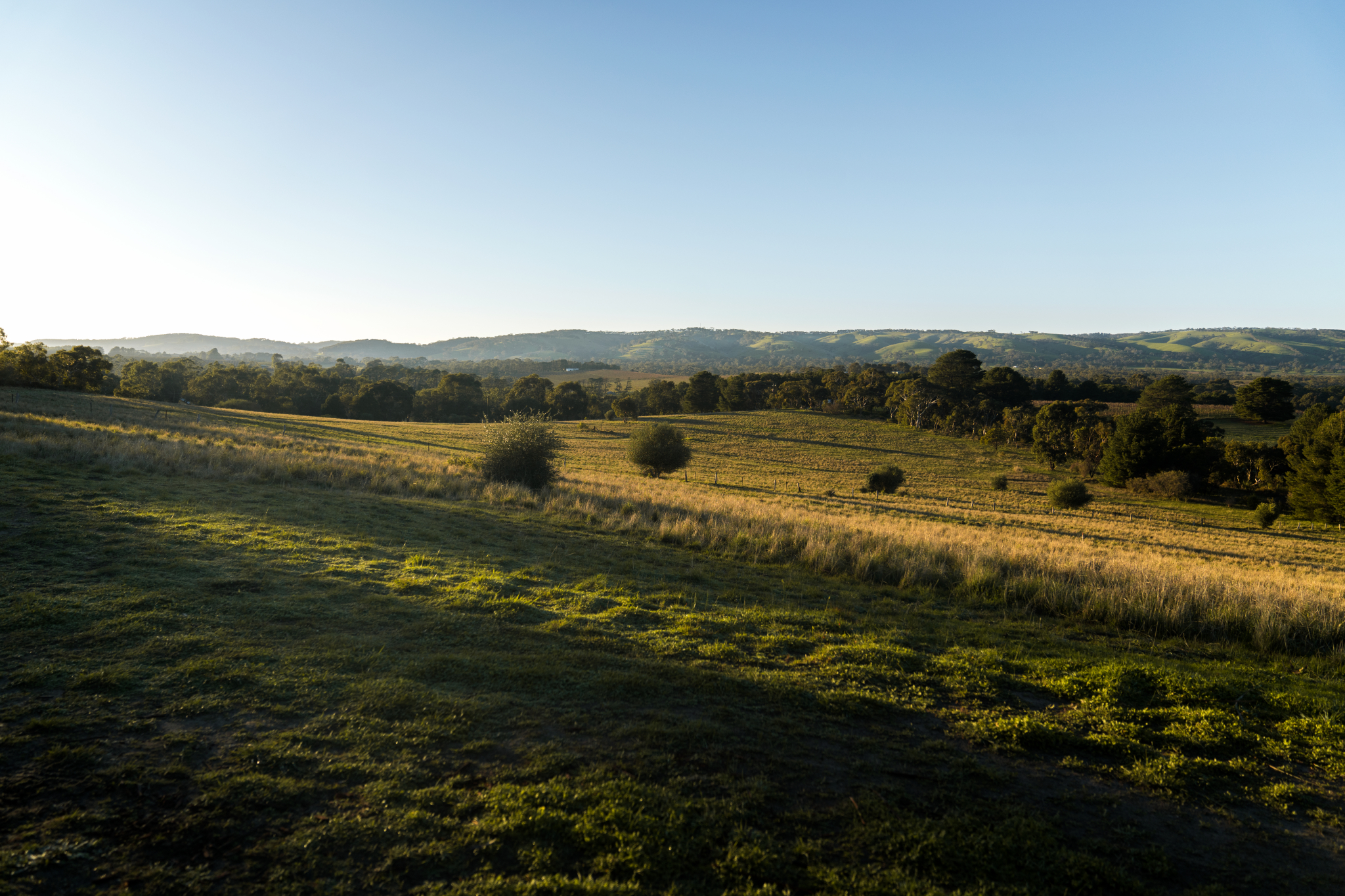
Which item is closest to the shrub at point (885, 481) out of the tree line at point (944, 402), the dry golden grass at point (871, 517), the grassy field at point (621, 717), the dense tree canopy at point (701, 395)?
the dry golden grass at point (871, 517)

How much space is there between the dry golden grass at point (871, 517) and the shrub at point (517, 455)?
1161 mm

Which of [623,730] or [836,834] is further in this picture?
[623,730]

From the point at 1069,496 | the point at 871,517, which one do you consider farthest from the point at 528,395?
the point at 871,517

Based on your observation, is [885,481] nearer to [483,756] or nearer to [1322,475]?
[1322,475]

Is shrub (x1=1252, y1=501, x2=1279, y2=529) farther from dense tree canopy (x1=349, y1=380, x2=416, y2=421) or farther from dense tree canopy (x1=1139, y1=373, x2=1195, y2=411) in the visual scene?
dense tree canopy (x1=349, y1=380, x2=416, y2=421)

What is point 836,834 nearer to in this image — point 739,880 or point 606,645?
point 739,880

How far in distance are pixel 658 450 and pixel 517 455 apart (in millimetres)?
19875

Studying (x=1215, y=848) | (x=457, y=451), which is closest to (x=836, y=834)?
(x=1215, y=848)

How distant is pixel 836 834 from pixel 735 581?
25.3ft

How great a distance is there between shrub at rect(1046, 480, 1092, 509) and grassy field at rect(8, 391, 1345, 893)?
36490 mm

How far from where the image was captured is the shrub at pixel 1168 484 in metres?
52.2

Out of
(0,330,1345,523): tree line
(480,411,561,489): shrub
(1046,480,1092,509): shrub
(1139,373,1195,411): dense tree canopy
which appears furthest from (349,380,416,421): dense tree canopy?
(1139,373,1195,411): dense tree canopy

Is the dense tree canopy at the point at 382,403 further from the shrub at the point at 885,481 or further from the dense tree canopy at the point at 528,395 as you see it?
the shrub at the point at 885,481

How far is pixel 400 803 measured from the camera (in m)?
4.08
